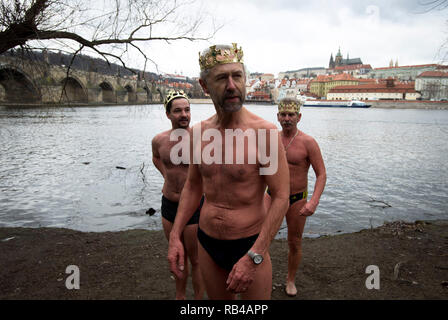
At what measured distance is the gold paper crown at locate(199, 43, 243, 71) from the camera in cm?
219

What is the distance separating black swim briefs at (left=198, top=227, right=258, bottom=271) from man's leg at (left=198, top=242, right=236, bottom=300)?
44 mm

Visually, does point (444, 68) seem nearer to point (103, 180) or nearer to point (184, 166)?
point (184, 166)

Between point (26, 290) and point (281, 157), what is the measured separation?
4.60m

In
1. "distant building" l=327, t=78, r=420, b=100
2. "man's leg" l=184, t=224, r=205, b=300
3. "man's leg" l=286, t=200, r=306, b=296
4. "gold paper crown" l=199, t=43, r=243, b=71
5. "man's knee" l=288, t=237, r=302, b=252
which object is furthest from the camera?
"distant building" l=327, t=78, r=420, b=100

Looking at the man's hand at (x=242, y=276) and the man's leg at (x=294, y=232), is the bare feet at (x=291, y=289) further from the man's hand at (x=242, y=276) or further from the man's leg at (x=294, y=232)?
the man's hand at (x=242, y=276)

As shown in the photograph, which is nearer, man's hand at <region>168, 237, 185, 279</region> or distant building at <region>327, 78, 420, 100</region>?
man's hand at <region>168, 237, 185, 279</region>

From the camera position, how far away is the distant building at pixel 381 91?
11681 cm

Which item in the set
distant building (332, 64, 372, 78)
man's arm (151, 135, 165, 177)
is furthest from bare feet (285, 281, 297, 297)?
distant building (332, 64, 372, 78)

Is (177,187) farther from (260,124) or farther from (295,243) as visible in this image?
(260,124)

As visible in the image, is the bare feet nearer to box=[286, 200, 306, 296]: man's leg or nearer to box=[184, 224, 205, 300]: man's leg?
box=[286, 200, 306, 296]: man's leg

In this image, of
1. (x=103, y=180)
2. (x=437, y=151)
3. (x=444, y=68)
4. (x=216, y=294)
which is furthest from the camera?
(x=437, y=151)

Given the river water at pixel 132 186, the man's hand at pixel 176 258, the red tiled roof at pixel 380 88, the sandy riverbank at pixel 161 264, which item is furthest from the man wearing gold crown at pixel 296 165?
the red tiled roof at pixel 380 88

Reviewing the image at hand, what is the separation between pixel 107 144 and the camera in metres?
25.9
